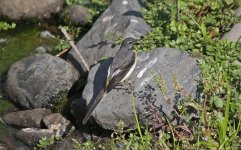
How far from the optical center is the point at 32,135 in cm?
902

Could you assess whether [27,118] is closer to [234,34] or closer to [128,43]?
[128,43]

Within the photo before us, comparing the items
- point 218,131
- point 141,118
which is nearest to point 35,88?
point 141,118

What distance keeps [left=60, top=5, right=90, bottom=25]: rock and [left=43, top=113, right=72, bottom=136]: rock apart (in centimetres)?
331

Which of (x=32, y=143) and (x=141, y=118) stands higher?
(x=141, y=118)

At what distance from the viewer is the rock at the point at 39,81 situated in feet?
31.9

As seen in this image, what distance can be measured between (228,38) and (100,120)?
261cm

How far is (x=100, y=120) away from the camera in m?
8.45

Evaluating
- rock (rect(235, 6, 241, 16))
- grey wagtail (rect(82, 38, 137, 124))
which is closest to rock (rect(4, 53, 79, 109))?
grey wagtail (rect(82, 38, 137, 124))

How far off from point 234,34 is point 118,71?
2.20m

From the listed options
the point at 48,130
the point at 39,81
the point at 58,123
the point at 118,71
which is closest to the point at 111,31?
the point at 39,81

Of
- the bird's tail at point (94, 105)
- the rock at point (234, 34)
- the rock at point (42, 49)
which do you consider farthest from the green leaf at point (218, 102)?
the rock at point (42, 49)

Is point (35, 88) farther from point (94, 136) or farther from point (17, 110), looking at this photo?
point (94, 136)

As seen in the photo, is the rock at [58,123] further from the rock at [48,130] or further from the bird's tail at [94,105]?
the bird's tail at [94,105]

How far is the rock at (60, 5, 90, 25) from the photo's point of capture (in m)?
12.1
